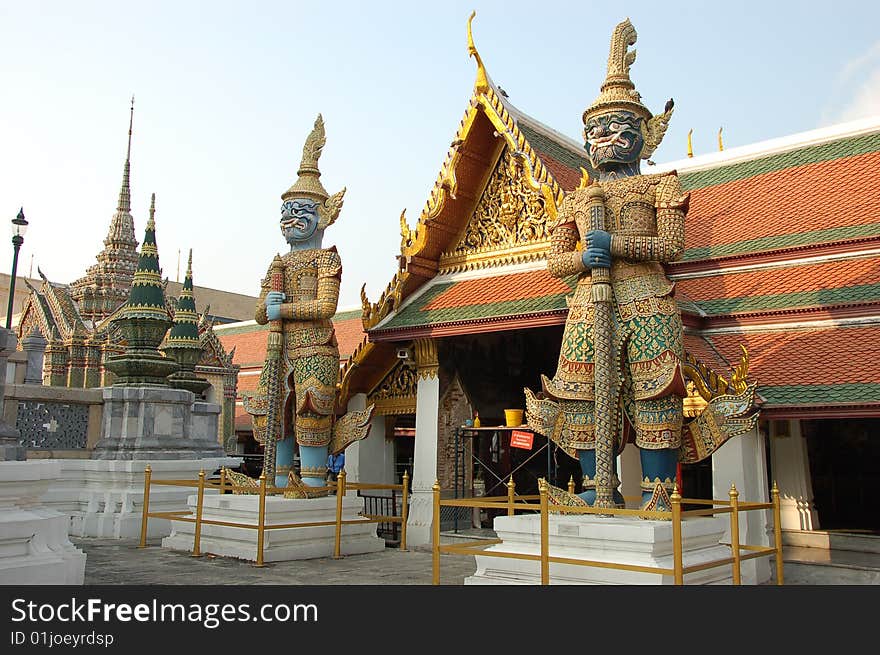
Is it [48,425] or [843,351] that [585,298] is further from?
[48,425]

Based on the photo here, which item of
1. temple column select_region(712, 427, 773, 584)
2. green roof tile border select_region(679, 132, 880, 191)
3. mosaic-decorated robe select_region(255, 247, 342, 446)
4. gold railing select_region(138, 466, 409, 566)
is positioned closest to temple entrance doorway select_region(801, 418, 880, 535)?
temple column select_region(712, 427, 773, 584)

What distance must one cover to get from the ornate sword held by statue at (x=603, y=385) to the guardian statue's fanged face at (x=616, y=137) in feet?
3.42

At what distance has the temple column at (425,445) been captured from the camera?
9781 mm

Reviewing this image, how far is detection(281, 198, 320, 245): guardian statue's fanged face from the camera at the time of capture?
916 cm

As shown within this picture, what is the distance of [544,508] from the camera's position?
18.5ft

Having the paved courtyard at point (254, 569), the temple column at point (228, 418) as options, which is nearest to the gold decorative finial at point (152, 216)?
the paved courtyard at point (254, 569)

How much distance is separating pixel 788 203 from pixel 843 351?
9.70ft

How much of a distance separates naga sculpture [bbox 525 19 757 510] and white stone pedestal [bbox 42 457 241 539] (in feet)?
17.9

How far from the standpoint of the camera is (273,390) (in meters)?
8.81

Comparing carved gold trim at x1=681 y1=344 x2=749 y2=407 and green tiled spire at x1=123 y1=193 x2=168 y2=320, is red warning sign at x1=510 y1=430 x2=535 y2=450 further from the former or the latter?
green tiled spire at x1=123 y1=193 x2=168 y2=320

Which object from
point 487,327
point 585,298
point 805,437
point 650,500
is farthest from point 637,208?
point 805,437

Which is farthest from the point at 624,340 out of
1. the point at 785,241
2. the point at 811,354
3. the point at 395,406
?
the point at 395,406

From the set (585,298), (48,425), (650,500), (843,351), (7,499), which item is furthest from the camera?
(48,425)

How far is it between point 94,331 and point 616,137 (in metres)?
18.0
